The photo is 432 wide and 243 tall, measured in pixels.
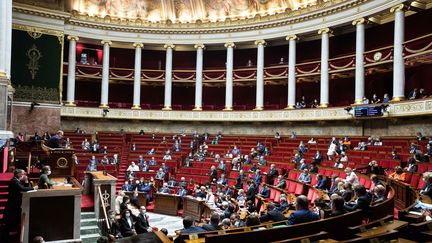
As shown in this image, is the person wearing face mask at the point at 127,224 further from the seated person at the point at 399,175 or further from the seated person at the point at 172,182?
the seated person at the point at 172,182

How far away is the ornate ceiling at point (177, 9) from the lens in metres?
27.4

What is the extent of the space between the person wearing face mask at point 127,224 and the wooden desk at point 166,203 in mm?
6885

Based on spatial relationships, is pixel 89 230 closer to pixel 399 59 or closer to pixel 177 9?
pixel 399 59

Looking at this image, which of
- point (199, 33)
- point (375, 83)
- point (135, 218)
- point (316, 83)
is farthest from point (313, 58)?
point (135, 218)

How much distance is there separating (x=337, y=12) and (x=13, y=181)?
20806 millimetres

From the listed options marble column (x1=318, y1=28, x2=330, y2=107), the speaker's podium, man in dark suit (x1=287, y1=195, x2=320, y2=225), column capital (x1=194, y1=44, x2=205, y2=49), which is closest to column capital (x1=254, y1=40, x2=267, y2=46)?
column capital (x1=194, y1=44, x2=205, y2=49)

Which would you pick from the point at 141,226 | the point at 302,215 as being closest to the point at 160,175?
the point at 141,226

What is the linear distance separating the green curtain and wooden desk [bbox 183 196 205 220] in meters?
13.4

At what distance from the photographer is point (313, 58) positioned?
90.8 ft

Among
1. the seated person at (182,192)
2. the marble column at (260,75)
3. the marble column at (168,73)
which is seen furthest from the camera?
the marble column at (168,73)

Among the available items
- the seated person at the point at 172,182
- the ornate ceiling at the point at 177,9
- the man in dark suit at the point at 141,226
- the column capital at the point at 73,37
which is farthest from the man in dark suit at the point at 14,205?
the ornate ceiling at the point at 177,9

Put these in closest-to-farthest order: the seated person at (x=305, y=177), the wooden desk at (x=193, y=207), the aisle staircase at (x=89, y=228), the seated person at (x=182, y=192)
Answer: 1. the aisle staircase at (x=89, y=228)
2. the seated person at (x=305, y=177)
3. the wooden desk at (x=193, y=207)
4. the seated person at (x=182, y=192)

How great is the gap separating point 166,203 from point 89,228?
21.8 feet

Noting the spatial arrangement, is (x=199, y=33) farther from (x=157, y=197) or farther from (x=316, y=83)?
(x=157, y=197)
